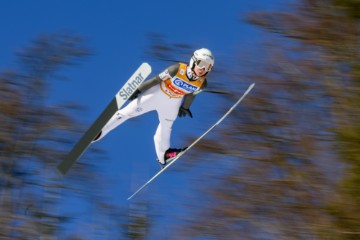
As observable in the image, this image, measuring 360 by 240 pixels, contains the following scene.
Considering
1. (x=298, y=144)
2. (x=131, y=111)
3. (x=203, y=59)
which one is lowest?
(x=298, y=144)

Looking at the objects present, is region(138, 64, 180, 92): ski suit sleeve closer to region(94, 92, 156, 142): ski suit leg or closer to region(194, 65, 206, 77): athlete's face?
region(94, 92, 156, 142): ski suit leg

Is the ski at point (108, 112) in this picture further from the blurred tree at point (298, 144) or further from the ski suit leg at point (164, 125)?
the blurred tree at point (298, 144)

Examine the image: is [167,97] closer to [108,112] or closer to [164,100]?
[164,100]

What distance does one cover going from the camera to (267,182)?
22.1 metres

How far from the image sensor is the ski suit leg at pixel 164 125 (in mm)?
7461

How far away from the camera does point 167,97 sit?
736 cm

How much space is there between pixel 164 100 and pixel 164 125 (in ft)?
1.11

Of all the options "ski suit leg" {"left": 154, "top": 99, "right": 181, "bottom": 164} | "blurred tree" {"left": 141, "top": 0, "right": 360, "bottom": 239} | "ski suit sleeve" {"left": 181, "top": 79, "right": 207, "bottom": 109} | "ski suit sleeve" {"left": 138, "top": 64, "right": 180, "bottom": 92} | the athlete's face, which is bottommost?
"blurred tree" {"left": 141, "top": 0, "right": 360, "bottom": 239}

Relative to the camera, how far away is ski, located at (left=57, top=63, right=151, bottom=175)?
23.1ft

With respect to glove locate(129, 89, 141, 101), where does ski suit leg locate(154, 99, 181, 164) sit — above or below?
below

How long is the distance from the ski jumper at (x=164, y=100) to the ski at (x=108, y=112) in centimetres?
13

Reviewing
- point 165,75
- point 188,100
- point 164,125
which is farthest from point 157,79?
point 164,125

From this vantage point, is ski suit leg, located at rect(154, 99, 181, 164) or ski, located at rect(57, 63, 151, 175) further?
ski suit leg, located at rect(154, 99, 181, 164)

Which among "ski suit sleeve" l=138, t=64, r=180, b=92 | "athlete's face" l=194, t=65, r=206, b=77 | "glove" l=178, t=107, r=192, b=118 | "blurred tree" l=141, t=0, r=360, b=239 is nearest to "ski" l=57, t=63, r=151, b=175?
"ski suit sleeve" l=138, t=64, r=180, b=92
